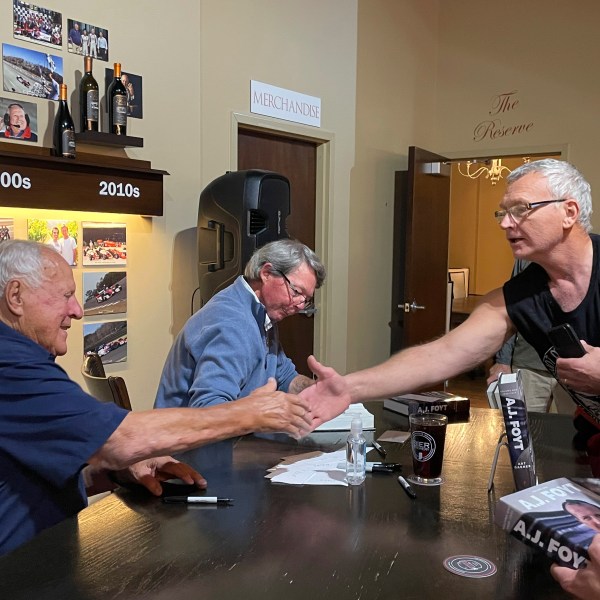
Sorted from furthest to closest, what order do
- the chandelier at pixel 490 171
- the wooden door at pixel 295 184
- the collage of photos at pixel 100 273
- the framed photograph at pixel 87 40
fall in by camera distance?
the chandelier at pixel 490 171 < the wooden door at pixel 295 184 < the collage of photos at pixel 100 273 < the framed photograph at pixel 87 40

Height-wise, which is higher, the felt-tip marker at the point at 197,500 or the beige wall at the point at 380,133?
the beige wall at the point at 380,133

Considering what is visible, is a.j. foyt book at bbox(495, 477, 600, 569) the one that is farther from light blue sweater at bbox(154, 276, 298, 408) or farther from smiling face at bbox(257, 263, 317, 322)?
smiling face at bbox(257, 263, 317, 322)

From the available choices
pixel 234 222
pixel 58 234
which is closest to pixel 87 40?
pixel 58 234

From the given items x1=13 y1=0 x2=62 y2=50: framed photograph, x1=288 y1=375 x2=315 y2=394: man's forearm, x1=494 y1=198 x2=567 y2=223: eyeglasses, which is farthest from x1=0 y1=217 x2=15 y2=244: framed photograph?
x1=494 y1=198 x2=567 y2=223: eyeglasses

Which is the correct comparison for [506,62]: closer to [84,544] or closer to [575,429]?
[575,429]

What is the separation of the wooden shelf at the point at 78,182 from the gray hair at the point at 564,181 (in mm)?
1985

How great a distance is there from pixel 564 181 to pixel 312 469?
3.47 feet

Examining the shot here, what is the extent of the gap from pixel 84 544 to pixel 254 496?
0.38m

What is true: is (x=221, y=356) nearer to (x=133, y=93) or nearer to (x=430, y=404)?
(x=430, y=404)

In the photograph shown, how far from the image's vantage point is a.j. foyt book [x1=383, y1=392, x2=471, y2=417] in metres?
2.25

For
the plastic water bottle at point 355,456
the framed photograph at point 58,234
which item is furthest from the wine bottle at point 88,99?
the plastic water bottle at point 355,456

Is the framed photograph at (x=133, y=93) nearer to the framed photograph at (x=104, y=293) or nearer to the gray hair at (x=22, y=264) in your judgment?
the framed photograph at (x=104, y=293)

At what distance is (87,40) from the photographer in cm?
318

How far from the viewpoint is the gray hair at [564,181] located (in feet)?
6.23
